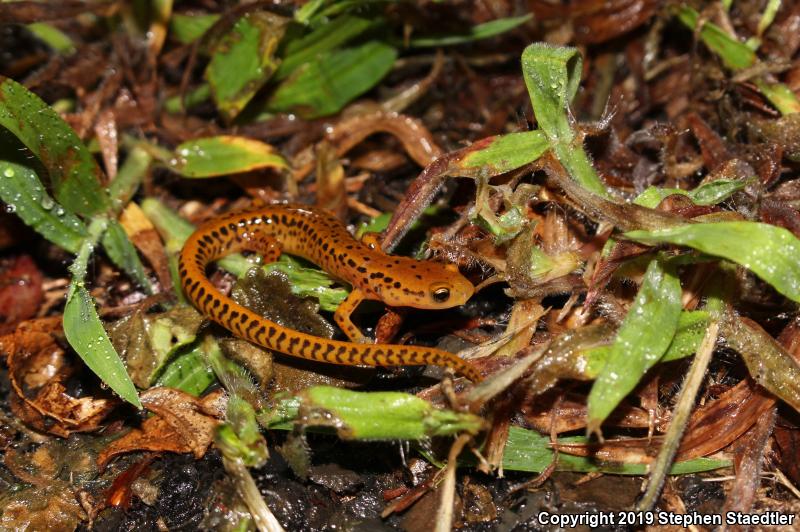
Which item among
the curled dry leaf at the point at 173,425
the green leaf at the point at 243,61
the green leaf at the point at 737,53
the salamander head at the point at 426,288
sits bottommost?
the curled dry leaf at the point at 173,425

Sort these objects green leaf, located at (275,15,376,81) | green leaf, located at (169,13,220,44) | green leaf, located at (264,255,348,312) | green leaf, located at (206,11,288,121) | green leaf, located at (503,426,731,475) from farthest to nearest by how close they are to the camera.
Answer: green leaf, located at (169,13,220,44), green leaf, located at (275,15,376,81), green leaf, located at (206,11,288,121), green leaf, located at (264,255,348,312), green leaf, located at (503,426,731,475)

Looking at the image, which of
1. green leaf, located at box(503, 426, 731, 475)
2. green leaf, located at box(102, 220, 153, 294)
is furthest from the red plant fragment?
green leaf, located at box(503, 426, 731, 475)

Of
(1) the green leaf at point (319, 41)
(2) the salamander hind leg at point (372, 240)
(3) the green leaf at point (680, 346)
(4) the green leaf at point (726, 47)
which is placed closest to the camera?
(3) the green leaf at point (680, 346)

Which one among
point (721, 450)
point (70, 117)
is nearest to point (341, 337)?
point (721, 450)

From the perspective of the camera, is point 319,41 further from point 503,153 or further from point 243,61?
point 503,153

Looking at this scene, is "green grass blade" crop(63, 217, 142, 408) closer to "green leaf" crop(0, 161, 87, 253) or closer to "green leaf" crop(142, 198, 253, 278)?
"green leaf" crop(0, 161, 87, 253)

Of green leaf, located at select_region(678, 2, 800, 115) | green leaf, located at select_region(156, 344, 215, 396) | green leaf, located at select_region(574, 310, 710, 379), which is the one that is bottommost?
green leaf, located at select_region(156, 344, 215, 396)

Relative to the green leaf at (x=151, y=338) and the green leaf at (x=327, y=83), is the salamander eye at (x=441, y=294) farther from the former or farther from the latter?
the green leaf at (x=327, y=83)

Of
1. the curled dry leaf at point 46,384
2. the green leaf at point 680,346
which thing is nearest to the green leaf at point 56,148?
the curled dry leaf at point 46,384

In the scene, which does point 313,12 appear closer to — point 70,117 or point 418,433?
point 70,117
